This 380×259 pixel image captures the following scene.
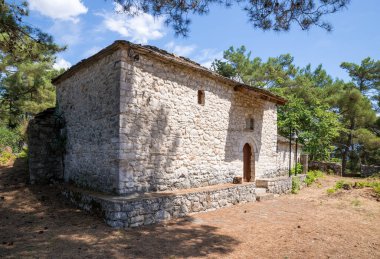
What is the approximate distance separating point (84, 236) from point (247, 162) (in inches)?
302

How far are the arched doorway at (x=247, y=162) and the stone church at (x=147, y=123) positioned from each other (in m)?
0.33

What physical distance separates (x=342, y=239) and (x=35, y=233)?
6.37m

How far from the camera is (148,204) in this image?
6.32 metres

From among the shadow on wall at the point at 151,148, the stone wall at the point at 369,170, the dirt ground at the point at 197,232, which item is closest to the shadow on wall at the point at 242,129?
the dirt ground at the point at 197,232

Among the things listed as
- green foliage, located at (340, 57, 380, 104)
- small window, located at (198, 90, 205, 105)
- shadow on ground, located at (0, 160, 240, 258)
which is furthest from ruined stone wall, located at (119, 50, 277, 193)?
green foliage, located at (340, 57, 380, 104)

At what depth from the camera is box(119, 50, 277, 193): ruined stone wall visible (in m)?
6.91

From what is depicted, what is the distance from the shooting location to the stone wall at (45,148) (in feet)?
30.0

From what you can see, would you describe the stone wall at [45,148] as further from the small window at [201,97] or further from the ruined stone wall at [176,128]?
the small window at [201,97]

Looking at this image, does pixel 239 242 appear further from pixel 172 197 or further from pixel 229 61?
pixel 229 61

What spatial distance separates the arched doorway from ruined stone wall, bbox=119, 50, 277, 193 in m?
0.17

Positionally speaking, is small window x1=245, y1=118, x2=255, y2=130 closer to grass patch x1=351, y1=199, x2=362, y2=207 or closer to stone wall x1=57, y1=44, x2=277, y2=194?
stone wall x1=57, y1=44, x2=277, y2=194

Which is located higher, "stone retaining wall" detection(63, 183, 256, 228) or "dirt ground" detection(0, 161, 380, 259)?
"stone retaining wall" detection(63, 183, 256, 228)

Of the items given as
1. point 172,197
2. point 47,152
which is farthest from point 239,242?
point 47,152

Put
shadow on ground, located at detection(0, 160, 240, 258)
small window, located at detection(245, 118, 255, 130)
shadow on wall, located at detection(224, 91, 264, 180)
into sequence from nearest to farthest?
shadow on ground, located at detection(0, 160, 240, 258) → shadow on wall, located at detection(224, 91, 264, 180) → small window, located at detection(245, 118, 255, 130)
